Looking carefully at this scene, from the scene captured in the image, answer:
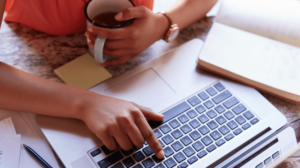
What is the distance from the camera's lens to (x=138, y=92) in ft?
1.97

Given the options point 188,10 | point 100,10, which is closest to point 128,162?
point 100,10

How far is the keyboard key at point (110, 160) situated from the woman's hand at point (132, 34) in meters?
0.24

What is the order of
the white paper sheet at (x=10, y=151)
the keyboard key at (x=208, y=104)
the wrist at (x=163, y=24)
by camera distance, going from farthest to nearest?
the wrist at (x=163, y=24) < the keyboard key at (x=208, y=104) < the white paper sheet at (x=10, y=151)

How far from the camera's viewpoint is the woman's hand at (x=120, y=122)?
504 mm

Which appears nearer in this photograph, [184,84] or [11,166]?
[11,166]

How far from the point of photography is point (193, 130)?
1.78 feet

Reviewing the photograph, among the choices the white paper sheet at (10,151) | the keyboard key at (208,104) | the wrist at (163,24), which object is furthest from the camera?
the wrist at (163,24)

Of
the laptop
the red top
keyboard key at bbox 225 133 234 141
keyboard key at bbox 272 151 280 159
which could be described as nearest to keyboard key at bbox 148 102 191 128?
the laptop

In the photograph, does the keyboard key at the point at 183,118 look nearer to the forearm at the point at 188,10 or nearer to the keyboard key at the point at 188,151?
the keyboard key at the point at 188,151

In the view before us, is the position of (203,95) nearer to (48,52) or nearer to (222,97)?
(222,97)

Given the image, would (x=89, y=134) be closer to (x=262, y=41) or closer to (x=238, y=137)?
(x=238, y=137)

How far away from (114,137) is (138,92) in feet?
0.43

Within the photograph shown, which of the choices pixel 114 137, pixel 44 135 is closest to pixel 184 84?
pixel 114 137

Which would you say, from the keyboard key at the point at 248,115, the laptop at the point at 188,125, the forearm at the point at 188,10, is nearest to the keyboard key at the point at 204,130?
the laptop at the point at 188,125
